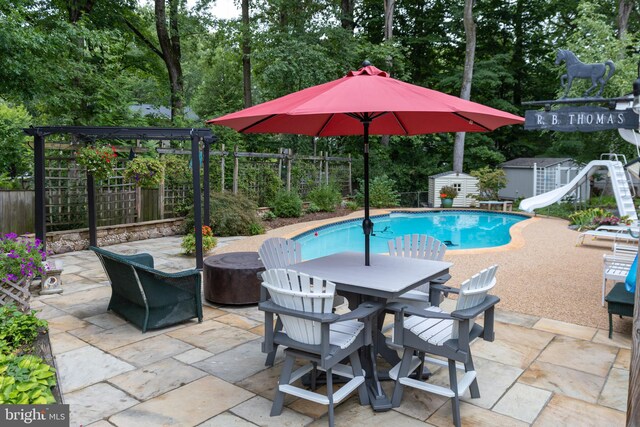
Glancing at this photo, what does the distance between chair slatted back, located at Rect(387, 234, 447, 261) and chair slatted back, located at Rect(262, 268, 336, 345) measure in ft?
5.45

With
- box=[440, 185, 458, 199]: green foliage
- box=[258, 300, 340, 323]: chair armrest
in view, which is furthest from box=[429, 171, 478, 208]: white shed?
box=[258, 300, 340, 323]: chair armrest

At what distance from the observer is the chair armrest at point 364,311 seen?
273 centimetres

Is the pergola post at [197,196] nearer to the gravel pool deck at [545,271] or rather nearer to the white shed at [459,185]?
the gravel pool deck at [545,271]

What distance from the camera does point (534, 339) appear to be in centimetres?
396

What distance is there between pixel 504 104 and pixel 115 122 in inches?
618

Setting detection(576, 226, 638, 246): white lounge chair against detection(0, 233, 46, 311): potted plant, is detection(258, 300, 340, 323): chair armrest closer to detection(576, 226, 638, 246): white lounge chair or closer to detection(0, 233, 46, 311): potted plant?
detection(0, 233, 46, 311): potted plant

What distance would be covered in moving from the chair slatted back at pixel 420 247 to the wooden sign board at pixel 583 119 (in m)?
1.26

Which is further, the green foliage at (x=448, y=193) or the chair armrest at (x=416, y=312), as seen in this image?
the green foliage at (x=448, y=193)

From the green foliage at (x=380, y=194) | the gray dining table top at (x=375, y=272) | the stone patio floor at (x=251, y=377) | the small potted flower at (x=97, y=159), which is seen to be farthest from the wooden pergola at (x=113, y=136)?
the green foliage at (x=380, y=194)

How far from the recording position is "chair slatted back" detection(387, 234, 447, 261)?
412 centimetres

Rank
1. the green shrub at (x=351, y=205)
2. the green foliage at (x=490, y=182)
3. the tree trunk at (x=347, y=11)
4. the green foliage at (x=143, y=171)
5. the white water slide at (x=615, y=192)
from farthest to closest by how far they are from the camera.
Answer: the tree trunk at (x=347, y=11), the green foliage at (x=490, y=182), the green shrub at (x=351, y=205), the white water slide at (x=615, y=192), the green foliage at (x=143, y=171)

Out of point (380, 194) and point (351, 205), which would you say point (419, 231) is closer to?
point (351, 205)

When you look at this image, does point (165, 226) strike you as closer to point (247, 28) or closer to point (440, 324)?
point (440, 324)

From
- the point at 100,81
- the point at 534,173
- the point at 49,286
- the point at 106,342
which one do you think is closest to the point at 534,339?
the point at 106,342
